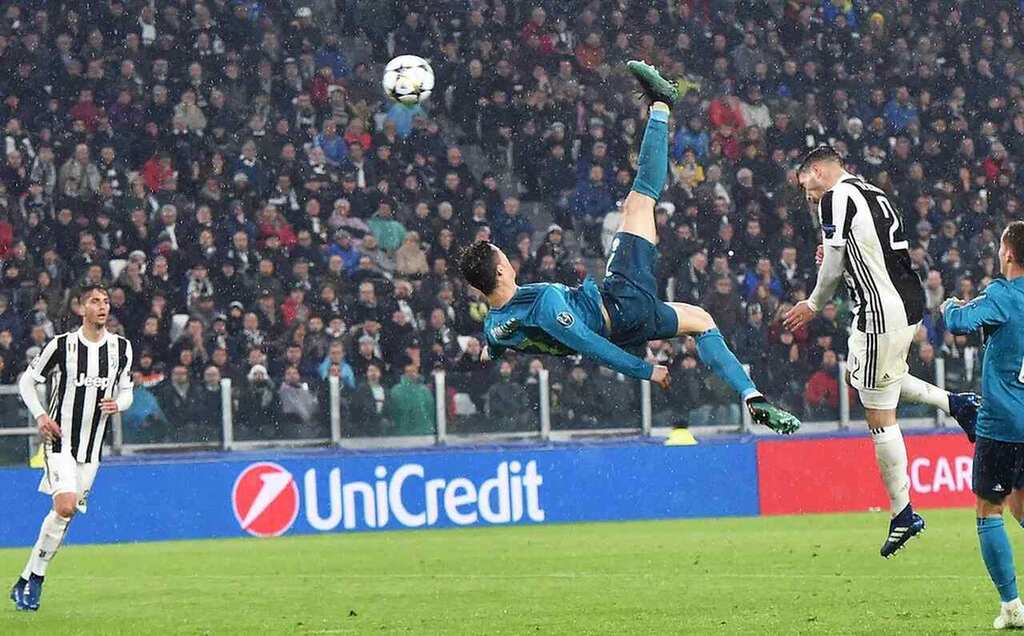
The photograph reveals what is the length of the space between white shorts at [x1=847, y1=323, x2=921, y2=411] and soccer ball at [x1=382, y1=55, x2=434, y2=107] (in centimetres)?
639

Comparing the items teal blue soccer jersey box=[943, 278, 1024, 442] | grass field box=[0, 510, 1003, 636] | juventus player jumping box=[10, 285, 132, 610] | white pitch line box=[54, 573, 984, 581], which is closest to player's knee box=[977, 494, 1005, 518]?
teal blue soccer jersey box=[943, 278, 1024, 442]

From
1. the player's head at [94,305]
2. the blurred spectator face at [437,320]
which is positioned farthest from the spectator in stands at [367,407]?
the player's head at [94,305]

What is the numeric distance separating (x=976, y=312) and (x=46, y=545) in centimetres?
635

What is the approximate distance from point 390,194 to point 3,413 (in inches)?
233

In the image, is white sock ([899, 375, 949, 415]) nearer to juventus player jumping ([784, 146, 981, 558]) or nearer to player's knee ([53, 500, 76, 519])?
juventus player jumping ([784, 146, 981, 558])

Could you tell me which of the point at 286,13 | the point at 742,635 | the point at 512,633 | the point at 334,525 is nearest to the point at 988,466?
the point at 742,635

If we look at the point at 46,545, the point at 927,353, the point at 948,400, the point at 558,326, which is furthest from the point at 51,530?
the point at 927,353

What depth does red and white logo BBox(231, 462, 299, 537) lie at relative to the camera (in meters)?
18.6

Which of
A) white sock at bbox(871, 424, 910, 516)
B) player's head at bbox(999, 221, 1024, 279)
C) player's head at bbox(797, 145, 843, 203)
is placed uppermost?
player's head at bbox(797, 145, 843, 203)

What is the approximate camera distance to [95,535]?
18.2 metres

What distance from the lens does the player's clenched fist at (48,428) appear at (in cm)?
1184

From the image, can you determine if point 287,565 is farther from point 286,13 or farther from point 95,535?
point 286,13

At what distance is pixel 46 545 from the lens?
38.9 feet

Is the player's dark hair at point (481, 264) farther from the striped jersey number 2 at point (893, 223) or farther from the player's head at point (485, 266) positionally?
the striped jersey number 2 at point (893, 223)
